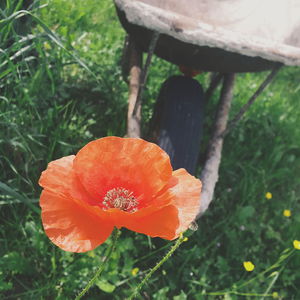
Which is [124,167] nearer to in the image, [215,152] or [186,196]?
[186,196]

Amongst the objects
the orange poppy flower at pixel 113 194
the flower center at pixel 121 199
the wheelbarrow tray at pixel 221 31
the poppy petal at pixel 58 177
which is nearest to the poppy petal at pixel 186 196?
the orange poppy flower at pixel 113 194

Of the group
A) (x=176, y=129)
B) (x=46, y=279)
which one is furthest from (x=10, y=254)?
(x=176, y=129)

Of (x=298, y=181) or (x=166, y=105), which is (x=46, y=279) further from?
(x=298, y=181)

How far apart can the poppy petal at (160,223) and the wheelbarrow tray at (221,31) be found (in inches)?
33.7

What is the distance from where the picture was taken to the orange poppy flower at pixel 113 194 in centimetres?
74

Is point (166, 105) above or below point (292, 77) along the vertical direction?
above

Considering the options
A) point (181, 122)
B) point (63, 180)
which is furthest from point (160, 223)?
point (181, 122)

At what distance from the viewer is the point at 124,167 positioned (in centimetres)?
88

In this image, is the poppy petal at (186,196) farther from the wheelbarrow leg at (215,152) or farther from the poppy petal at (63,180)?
the wheelbarrow leg at (215,152)

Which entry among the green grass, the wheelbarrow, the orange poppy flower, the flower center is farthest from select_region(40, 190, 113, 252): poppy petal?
the wheelbarrow

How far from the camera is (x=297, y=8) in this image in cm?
190

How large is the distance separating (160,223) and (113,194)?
0.19m

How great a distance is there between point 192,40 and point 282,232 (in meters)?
1.36

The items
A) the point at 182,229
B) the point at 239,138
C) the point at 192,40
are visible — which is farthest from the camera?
the point at 239,138
